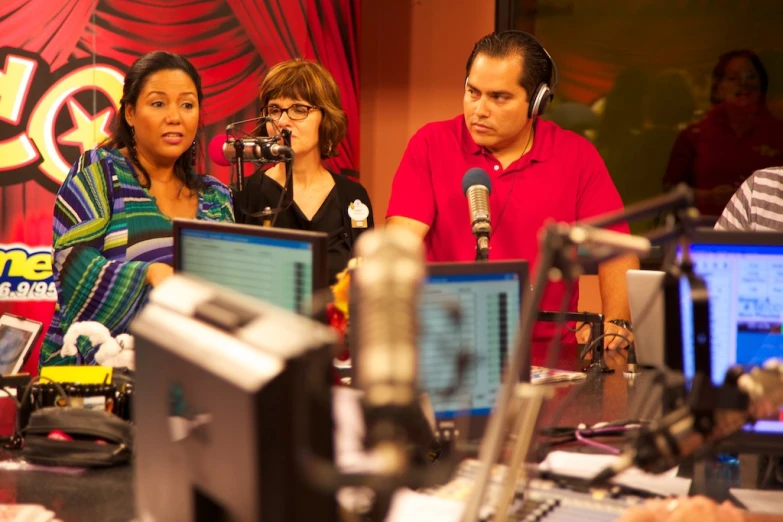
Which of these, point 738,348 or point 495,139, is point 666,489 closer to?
point 738,348

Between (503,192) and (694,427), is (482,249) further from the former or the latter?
(694,427)

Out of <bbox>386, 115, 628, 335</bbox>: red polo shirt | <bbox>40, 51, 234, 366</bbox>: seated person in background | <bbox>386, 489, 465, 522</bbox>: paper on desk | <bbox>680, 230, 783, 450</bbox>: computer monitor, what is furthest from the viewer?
<bbox>386, 115, 628, 335</bbox>: red polo shirt

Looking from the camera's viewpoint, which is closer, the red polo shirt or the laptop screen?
the laptop screen

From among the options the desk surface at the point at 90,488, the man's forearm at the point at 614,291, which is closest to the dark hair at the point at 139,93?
the desk surface at the point at 90,488

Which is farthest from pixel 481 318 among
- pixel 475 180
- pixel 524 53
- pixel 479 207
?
pixel 524 53

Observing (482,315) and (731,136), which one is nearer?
(482,315)

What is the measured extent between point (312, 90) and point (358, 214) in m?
0.44

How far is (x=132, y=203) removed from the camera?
2512 mm

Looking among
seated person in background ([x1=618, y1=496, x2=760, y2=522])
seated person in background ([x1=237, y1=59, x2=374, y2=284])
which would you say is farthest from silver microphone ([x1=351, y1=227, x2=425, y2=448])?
seated person in background ([x1=237, y1=59, x2=374, y2=284])

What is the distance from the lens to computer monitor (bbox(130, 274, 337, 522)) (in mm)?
840

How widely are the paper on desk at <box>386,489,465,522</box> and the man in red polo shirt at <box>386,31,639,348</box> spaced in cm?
140

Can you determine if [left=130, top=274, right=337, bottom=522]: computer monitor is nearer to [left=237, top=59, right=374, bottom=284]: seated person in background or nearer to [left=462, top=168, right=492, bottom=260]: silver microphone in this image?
[left=462, top=168, right=492, bottom=260]: silver microphone

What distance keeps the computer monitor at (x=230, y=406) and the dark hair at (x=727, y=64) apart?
3952 mm

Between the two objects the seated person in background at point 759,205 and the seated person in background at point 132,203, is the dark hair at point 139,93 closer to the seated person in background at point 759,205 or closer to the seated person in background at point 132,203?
the seated person in background at point 132,203
